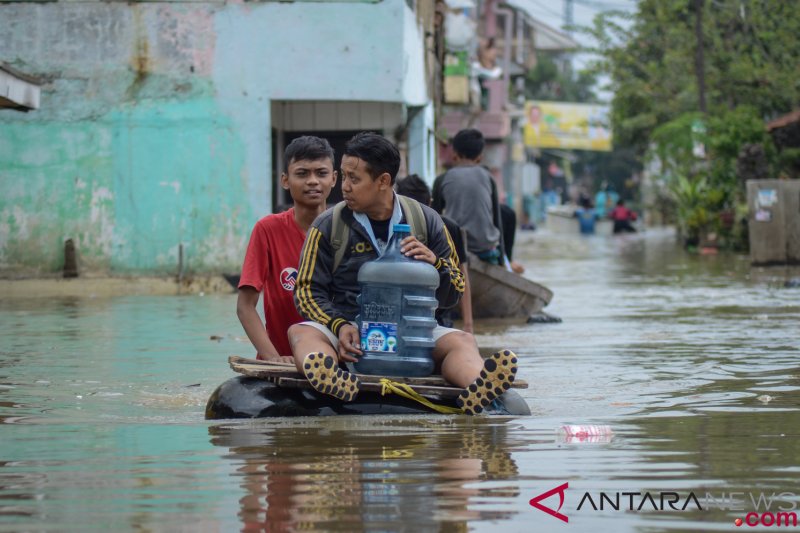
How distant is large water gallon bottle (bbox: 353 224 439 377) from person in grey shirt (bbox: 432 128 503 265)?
18.6 ft

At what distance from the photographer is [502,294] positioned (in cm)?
1398

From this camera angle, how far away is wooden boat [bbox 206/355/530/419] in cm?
697

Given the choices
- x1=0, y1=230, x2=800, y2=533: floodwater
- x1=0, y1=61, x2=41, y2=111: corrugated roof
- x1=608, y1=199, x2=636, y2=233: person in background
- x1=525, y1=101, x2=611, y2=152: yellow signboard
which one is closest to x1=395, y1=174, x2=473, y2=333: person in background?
x1=0, y1=230, x2=800, y2=533: floodwater

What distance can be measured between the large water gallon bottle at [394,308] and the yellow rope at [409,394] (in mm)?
108

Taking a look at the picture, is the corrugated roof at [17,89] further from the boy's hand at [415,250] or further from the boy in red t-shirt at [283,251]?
the boy's hand at [415,250]

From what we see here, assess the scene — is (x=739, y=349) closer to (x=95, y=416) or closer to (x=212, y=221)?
(x=95, y=416)

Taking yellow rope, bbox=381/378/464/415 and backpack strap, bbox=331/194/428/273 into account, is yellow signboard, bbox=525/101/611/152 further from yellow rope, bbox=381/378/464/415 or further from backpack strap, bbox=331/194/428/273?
yellow rope, bbox=381/378/464/415

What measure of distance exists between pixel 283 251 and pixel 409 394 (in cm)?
130

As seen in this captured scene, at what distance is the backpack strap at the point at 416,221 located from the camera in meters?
7.10

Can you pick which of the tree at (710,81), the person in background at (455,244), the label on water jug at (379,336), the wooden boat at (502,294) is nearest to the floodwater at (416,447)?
the label on water jug at (379,336)

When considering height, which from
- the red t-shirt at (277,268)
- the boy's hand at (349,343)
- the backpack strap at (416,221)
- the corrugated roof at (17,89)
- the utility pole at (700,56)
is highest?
the utility pole at (700,56)

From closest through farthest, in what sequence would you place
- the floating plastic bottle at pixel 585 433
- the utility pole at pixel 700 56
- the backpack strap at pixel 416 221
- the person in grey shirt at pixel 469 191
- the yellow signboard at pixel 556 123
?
the floating plastic bottle at pixel 585 433
the backpack strap at pixel 416 221
the person in grey shirt at pixel 469 191
the utility pole at pixel 700 56
the yellow signboard at pixel 556 123

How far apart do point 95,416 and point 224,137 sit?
1185 centimetres

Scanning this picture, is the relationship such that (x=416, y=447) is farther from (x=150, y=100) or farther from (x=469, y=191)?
(x=150, y=100)
